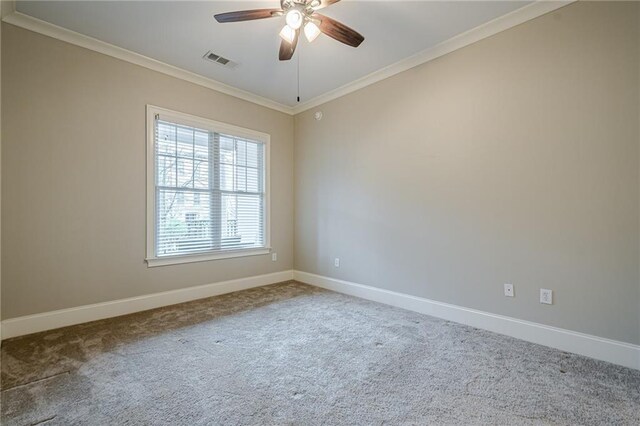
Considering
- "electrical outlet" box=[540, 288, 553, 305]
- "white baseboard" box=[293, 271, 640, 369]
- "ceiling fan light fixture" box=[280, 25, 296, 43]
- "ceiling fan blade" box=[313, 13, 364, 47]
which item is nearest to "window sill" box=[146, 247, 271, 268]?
"white baseboard" box=[293, 271, 640, 369]

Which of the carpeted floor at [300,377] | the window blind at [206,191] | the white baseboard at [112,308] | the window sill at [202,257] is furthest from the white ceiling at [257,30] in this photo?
the carpeted floor at [300,377]

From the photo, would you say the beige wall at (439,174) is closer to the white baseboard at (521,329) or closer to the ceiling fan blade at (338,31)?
the white baseboard at (521,329)

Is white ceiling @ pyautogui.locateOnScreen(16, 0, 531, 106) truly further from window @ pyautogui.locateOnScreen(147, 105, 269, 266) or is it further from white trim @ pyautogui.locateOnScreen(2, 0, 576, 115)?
window @ pyautogui.locateOnScreen(147, 105, 269, 266)

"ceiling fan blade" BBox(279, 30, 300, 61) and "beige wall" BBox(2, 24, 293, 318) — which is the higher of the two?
"ceiling fan blade" BBox(279, 30, 300, 61)

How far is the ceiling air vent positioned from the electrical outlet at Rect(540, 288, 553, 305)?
3.86m

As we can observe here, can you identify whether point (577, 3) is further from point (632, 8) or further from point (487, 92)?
point (487, 92)

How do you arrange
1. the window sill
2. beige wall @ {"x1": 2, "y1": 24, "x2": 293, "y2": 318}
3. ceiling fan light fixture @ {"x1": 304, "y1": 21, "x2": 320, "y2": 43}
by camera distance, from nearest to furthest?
ceiling fan light fixture @ {"x1": 304, "y1": 21, "x2": 320, "y2": 43}
beige wall @ {"x1": 2, "y1": 24, "x2": 293, "y2": 318}
the window sill

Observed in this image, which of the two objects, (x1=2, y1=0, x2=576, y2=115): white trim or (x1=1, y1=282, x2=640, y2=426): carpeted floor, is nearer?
(x1=1, y1=282, x2=640, y2=426): carpeted floor

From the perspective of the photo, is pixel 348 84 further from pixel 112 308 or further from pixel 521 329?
pixel 112 308

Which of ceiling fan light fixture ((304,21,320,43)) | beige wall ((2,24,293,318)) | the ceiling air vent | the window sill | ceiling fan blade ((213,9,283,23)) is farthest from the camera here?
the window sill

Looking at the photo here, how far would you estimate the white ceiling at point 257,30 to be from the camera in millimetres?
2402

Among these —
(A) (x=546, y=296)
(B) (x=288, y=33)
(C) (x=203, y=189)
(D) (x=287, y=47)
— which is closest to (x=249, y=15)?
(B) (x=288, y=33)

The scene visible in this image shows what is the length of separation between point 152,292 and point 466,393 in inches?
126

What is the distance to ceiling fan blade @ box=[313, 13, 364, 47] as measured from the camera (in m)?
2.11
